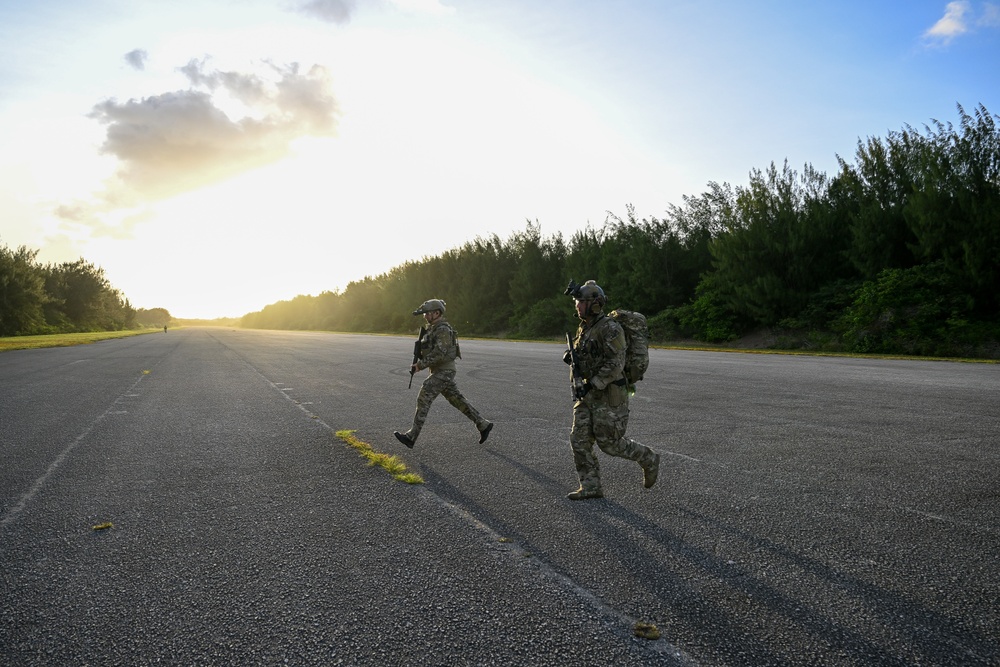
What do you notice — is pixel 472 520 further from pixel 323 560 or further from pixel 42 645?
pixel 42 645

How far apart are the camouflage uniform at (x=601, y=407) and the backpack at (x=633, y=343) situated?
0.10 metres

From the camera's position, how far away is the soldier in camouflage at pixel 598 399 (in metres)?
4.82

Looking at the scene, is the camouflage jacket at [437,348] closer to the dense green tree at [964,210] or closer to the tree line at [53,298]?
the dense green tree at [964,210]

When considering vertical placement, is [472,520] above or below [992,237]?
below

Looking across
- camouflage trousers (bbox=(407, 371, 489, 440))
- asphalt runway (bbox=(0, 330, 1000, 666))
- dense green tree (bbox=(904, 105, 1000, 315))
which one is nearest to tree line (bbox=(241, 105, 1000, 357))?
dense green tree (bbox=(904, 105, 1000, 315))

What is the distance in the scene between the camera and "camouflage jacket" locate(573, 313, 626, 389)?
15.7ft

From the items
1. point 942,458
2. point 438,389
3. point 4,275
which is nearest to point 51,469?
point 438,389

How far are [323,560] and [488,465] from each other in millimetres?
2623

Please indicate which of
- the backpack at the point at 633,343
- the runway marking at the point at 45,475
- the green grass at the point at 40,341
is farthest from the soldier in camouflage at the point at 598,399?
the green grass at the point at 40,341

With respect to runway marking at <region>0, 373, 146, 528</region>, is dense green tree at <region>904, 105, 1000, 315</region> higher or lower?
higher

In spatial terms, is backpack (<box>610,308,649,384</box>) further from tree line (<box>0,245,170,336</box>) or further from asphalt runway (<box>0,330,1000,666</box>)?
tree line (<box>0,245,170,336</box>)

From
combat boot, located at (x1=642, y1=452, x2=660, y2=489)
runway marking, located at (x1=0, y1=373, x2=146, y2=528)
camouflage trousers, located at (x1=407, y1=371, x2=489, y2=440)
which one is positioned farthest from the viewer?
camouflage trousers, located at (x1=407, y1=371, x2=489, y2=440)

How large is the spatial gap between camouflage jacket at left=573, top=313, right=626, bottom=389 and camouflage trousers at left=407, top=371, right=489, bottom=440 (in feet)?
8.14

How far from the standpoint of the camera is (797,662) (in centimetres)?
256
